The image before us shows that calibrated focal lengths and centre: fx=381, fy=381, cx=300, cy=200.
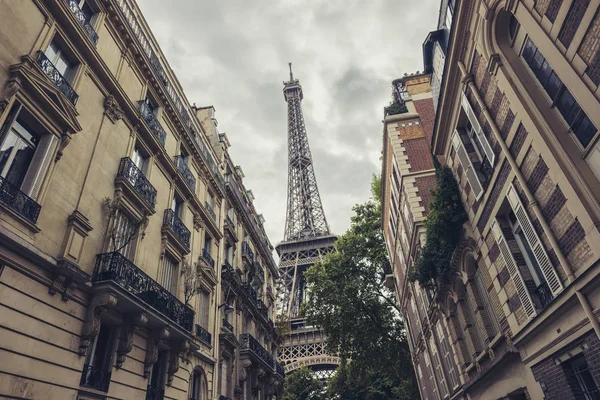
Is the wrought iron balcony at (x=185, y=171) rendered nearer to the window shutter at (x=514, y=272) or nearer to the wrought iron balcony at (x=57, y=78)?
the wrought iron balcony at (x=57, y=78)

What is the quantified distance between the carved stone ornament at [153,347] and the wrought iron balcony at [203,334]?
3.85 m

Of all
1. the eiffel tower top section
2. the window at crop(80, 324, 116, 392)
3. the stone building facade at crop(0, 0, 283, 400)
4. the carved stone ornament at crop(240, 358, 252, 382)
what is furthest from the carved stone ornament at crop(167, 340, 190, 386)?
the eiffel tower top section

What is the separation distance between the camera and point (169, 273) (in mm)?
15820

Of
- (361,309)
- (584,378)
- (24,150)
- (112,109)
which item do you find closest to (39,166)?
(24,150)

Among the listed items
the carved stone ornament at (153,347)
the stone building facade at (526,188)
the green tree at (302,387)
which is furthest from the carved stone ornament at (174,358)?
the green tree at (302,387)

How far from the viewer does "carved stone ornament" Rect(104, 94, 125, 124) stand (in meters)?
13.2

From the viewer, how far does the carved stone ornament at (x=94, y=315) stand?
32.2 ft

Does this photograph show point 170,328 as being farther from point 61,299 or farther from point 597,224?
point 597,224

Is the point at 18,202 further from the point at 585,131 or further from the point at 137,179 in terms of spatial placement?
the point at 585,131

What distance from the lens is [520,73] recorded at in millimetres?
9109

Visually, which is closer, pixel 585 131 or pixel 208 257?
pixel 585 131

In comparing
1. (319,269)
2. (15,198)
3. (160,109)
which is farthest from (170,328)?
(319,269)

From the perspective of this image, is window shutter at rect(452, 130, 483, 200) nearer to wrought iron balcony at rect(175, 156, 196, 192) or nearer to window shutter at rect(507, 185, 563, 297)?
window shutter at rect(507, 185, 563, 297)

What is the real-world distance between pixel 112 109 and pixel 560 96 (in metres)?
13.3
